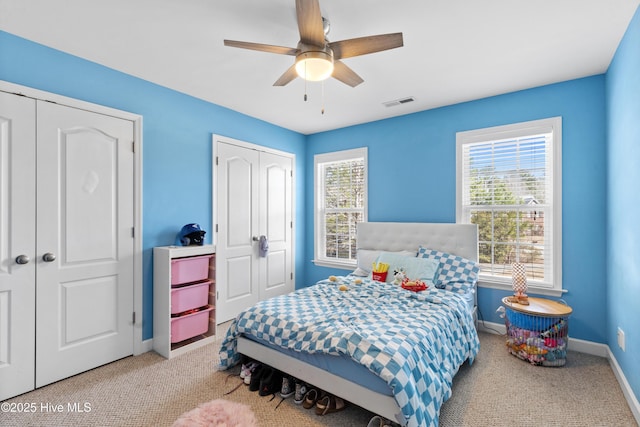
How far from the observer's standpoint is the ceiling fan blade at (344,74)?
208cm

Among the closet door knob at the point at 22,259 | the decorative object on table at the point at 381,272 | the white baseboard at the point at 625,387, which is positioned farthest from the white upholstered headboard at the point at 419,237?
the closet door knob at the point at 22,259

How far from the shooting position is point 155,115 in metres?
2.96

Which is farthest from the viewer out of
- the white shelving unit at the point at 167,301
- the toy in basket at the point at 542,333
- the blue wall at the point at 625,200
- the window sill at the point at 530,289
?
the window sill at the point at 530,289

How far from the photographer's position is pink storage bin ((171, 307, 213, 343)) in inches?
111

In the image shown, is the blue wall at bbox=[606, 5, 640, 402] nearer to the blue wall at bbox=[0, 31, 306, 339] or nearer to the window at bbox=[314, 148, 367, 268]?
the window at bbox=[314, 148, 367, 268]

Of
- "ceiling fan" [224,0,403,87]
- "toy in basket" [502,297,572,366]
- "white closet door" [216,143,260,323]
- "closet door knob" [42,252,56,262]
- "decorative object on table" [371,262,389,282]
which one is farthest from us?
"white closet door" [216,143,260,323]

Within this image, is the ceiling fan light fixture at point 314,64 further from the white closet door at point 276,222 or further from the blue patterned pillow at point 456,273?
the blue patterned pillow at point 456,273

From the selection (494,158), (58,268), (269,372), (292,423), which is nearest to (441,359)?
(292,423)

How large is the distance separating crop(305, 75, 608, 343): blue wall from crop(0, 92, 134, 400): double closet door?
110 inches

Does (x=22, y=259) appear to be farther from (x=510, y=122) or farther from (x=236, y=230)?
(x=510, y=122)

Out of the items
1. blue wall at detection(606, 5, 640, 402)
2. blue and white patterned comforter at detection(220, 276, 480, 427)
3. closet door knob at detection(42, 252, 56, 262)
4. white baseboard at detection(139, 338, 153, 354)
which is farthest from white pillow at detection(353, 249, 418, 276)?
closet door knob at detection(42, 252, 56, 262)

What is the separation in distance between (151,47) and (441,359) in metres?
3.16

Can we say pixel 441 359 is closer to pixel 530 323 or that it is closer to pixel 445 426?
pixel 445 426

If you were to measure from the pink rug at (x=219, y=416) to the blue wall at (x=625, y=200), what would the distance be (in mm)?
2508
